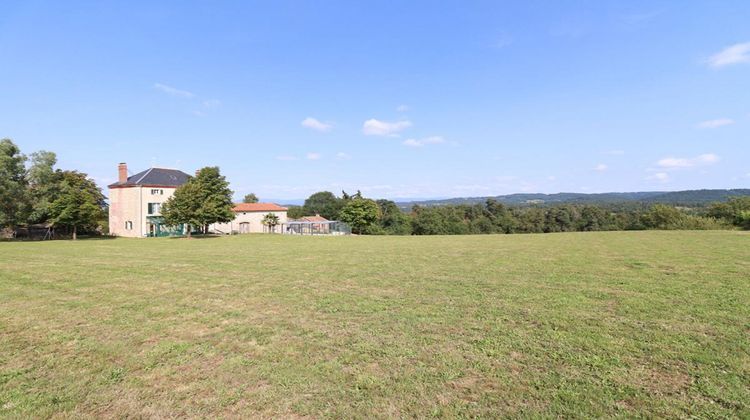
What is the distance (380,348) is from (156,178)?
50.4 meters

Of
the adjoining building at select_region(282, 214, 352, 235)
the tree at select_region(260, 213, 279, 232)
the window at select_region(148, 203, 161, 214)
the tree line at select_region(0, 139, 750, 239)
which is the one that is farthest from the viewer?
the tree at select_region(260, 213, 279, 232)

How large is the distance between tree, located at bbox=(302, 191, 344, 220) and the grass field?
279 feet

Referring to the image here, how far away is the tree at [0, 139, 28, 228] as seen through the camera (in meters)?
31.7

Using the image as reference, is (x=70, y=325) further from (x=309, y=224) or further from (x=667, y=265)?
(x=309, y=224)

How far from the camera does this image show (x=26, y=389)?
3.77 meters

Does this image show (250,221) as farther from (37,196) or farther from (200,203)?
(37,196)

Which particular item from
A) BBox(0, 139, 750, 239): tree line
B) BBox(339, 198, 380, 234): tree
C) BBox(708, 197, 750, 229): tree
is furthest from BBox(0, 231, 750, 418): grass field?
BBox(708, 197, 750, 229): tree

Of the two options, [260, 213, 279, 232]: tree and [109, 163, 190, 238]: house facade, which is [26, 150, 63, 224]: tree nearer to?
[109, 163, 190, 238]: house facade

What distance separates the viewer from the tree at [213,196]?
123 feet

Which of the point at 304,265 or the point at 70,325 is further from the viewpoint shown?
the point at 304,265

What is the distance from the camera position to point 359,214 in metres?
60.0

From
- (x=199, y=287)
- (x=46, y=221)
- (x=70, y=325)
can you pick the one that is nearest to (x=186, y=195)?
(x=46, y=221)

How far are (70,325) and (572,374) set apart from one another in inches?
291

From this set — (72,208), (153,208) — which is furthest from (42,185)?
(153,208)
